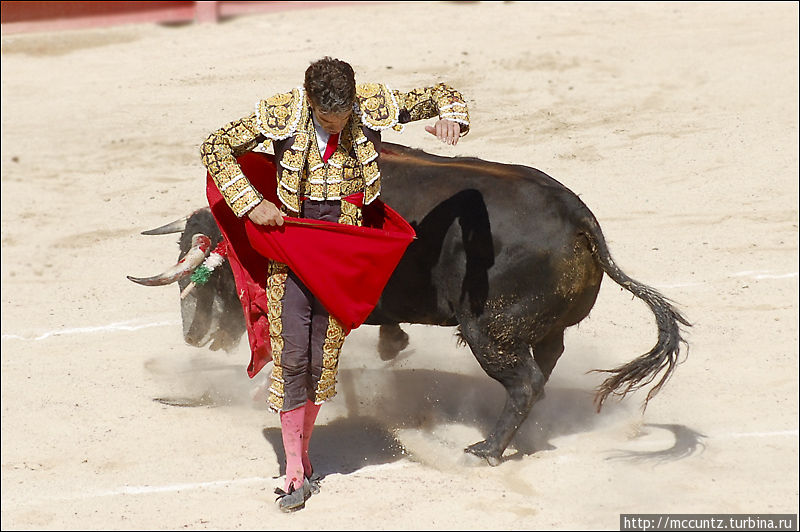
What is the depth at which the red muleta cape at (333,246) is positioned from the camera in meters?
4.18

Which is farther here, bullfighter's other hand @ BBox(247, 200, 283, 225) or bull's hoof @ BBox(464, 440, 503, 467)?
bull's hoof @ BBox(464, 440, 503, 467)

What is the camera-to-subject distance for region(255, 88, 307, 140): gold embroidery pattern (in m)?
4.02

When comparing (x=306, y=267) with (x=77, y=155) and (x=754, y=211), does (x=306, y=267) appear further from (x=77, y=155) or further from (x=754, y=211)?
(x=77, y=155)

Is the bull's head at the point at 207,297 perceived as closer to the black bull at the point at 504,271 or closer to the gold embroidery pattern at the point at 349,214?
the black bull at the point at 504,271

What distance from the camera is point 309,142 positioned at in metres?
4.05

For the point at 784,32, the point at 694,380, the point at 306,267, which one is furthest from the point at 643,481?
the point at 784,32

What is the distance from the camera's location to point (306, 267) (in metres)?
4.19

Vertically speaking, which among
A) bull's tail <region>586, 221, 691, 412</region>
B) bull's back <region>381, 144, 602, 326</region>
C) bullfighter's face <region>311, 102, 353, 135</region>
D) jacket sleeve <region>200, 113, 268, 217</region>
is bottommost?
bull's tail <region>586, 221, 691, 412</region>

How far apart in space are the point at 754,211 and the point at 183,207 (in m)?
3.61

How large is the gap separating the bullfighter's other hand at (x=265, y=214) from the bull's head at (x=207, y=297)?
109 centimetres

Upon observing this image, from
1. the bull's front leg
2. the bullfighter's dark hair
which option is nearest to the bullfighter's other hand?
the bullfighter's dark hair

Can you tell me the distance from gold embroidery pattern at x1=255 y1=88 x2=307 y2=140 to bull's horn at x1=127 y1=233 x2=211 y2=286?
3.75ft

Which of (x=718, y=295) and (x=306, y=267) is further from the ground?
(x=306, y=267)

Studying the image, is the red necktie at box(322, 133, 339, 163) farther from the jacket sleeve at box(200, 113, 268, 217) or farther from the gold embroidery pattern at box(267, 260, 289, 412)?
the gold embroidery pattern at box(267, 260, 289, 412)
